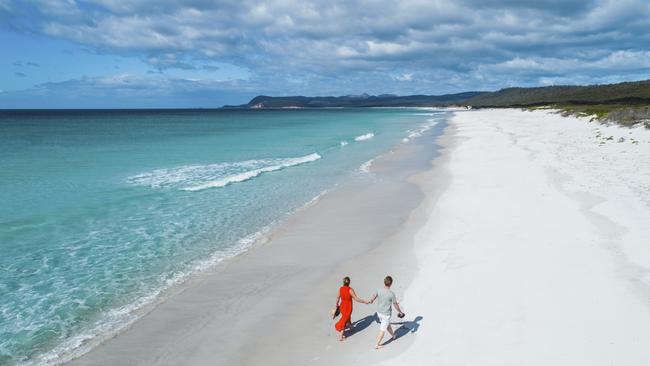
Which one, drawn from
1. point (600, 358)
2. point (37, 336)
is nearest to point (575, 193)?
point (600, 358)

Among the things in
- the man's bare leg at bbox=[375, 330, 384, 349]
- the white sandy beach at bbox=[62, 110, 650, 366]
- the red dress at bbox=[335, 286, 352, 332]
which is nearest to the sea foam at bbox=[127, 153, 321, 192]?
the white sandy beach at bbox=[62, 110, 650, 366]

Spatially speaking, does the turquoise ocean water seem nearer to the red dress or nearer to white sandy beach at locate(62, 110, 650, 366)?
white sandy beach at locate(62, 110, 650, 366)

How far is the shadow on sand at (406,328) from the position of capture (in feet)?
27.8

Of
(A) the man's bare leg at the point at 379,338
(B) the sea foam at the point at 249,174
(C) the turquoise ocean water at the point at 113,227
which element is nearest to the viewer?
(A) the man's bare leg at the point at 379,338

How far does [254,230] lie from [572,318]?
10.4 meters

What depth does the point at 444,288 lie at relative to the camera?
10203 millimetres

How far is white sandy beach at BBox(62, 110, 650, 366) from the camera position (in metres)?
7.93

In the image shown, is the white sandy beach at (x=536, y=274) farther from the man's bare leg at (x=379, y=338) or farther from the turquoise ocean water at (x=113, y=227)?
the turquoise ocean water at (x=113, y=227)

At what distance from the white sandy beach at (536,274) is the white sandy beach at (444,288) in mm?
36

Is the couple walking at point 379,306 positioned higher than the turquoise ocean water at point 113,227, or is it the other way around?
the couple walking at point 379,306

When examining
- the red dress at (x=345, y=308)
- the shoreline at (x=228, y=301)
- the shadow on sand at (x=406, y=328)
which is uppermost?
the red dress at (x=345, y=308)

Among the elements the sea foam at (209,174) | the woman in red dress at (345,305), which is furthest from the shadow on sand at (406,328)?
the sea foam at (209,174)

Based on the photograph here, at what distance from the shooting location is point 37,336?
8969 mm

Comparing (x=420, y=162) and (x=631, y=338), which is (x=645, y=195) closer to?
(x=631, y=338)
